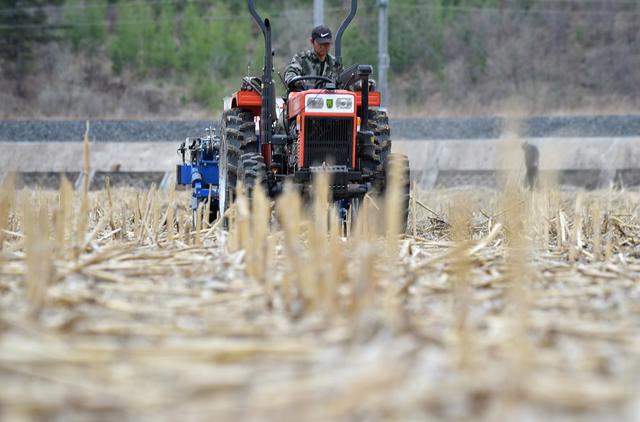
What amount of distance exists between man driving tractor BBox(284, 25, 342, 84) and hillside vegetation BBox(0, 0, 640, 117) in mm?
25138

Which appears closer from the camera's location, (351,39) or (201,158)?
(201,158)

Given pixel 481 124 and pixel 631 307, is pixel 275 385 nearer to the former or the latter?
pixel 631 307

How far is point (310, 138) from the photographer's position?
353 inches

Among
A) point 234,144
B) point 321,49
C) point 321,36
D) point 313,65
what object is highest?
point 321,36

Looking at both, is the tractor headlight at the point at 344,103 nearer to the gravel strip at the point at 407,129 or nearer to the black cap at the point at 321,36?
the black cap at the point at 321,36

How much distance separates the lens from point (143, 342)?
3648 millimetres

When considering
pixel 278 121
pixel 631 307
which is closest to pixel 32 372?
pixel 631 307

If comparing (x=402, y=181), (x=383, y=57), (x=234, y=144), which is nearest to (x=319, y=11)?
(x=383, y=57)

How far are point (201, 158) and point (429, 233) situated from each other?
340 cm

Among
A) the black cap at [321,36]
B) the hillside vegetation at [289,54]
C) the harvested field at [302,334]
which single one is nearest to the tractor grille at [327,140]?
the black cap at [321,36]

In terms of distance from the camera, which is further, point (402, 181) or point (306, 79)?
point (306, 79)

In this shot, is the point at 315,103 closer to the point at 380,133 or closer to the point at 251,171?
the point at 251,171

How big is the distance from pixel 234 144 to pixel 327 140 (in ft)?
3.22

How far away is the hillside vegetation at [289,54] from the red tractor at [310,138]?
1000 inches
